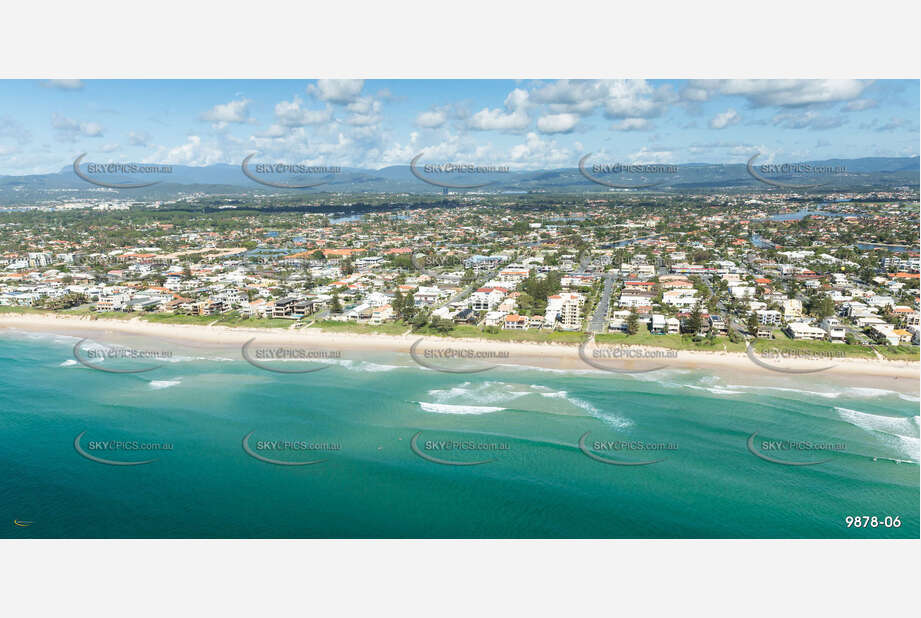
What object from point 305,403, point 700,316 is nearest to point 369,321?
point 305,403

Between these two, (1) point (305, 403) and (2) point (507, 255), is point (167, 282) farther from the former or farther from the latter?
(2) point (507, 255)

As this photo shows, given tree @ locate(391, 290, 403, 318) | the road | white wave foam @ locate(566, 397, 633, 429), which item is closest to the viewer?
white wave foam @ locate(566, 397, 633, 429)

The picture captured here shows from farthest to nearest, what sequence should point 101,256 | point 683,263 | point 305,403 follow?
point 101,256 → point 683,263 → point 305,403

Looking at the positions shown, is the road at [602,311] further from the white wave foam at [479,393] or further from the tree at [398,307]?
the tree at [398,307]
